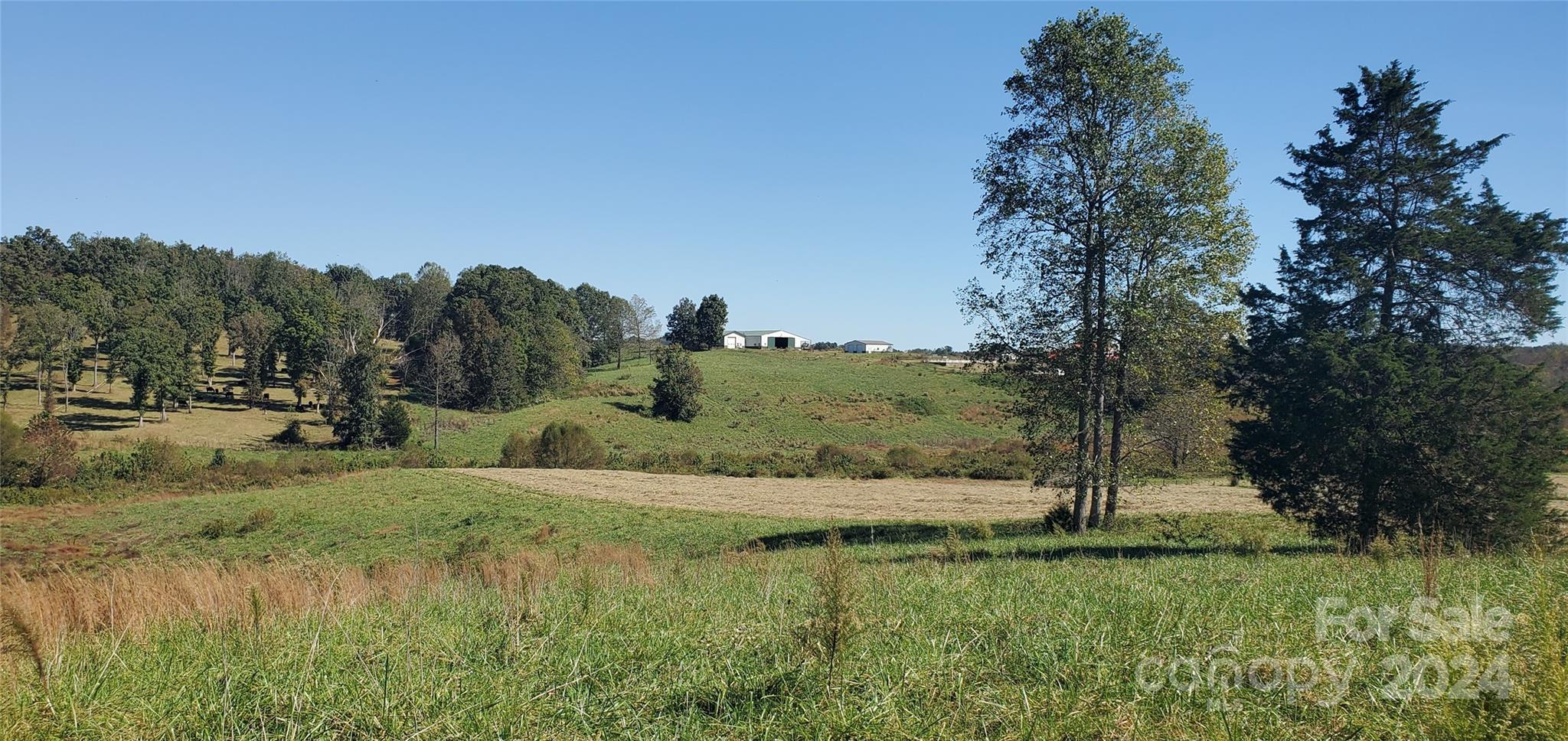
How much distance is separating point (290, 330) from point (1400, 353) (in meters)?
89.7

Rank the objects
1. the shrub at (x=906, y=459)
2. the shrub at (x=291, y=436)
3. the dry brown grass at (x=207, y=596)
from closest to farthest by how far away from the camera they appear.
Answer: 1. the dry brown grass at (x=207, y=596)
2. the shrub at (x=906, y=459)
3. the shrub at (x=291, y=436)

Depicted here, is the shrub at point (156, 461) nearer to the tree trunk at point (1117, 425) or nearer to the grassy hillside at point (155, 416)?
the grassy hillside at point (155, 416)

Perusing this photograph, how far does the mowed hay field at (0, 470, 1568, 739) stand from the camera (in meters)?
3.26

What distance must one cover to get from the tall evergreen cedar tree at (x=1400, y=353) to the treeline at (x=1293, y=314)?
5cm

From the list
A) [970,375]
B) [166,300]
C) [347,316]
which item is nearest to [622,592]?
[970,375]

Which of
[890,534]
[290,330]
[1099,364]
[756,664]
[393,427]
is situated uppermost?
[290,330]

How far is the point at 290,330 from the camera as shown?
257 ft

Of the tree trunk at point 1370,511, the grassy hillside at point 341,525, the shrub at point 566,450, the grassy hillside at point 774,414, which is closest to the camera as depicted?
the tree trunk at point 1370,511

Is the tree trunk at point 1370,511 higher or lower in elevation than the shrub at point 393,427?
higher

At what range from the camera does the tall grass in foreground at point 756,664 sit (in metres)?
3.23

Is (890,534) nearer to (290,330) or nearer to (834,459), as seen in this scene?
(834,459)

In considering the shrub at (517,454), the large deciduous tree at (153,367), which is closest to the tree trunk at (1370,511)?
the shrub at (517,454)

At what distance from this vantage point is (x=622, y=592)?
652cm

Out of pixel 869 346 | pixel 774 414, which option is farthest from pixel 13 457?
pixel 869 346
